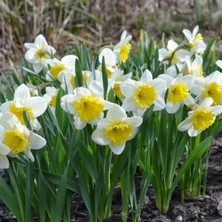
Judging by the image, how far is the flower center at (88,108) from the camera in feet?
5.73

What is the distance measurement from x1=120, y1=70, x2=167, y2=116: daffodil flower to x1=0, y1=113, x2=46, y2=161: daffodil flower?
0.32 meters

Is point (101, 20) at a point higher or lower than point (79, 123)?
lower

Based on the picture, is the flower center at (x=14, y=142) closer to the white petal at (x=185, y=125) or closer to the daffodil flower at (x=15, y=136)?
the daffodil flower at (x=15, y=136)

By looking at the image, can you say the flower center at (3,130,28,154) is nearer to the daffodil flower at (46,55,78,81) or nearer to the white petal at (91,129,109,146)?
the white petal at (91,129,109,146)

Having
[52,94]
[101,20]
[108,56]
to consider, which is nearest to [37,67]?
[108,56]

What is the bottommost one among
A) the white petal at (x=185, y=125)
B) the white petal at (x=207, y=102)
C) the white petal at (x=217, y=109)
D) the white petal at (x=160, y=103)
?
the white petal at (x=185, y=125)

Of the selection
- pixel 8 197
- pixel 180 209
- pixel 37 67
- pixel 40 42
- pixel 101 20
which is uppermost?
pixel 40 42

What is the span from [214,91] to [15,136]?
733mm

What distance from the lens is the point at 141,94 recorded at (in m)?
1.82

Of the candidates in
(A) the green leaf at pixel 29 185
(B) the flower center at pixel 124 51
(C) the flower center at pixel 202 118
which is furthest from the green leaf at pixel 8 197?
(B) the flower center at pixel 124 51

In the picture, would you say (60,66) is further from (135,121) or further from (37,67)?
(135,121)

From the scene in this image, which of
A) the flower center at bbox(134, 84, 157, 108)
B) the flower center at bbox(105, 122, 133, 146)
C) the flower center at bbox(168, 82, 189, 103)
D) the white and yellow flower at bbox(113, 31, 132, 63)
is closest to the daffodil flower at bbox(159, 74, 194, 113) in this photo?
the flower center at bbox(168, 82, 189, 103)

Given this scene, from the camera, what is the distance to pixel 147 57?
102 inches

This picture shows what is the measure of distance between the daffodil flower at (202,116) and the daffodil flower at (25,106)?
0.49 meters
